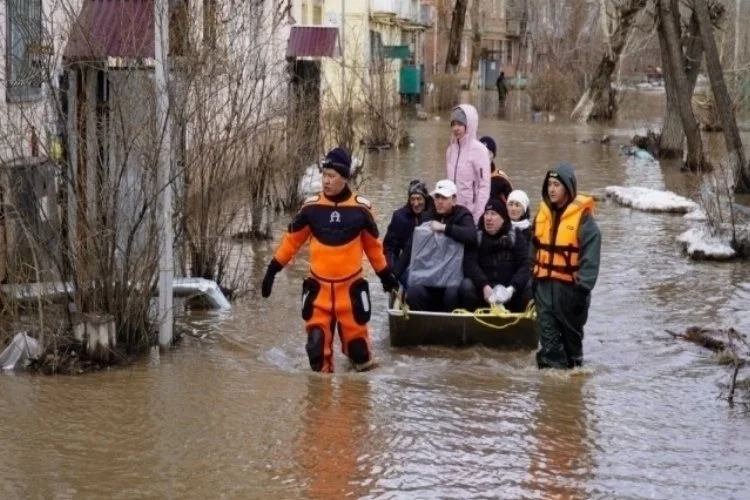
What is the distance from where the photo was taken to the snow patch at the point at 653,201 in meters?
19.2

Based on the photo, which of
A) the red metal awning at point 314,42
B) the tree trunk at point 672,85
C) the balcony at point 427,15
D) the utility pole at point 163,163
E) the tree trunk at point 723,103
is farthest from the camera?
the balcony at point 427,15

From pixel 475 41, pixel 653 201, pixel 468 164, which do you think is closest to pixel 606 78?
pixel 475 41

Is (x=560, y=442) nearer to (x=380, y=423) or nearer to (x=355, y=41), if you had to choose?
(x=380, y=423)

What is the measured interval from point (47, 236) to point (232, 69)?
2959 millimetres

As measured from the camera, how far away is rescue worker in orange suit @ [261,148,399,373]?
834cm

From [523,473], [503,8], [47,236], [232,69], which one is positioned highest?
[503,8]

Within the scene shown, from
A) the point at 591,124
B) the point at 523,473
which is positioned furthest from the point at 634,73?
the point at 523,473

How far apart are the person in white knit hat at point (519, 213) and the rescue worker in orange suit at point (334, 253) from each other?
67.7 inches

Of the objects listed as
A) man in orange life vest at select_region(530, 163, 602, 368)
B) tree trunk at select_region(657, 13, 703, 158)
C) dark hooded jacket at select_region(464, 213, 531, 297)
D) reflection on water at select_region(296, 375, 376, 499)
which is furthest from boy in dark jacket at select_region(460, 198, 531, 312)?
tree trunk at select_region(657, 13, 703, 158)

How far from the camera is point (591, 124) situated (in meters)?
44.1

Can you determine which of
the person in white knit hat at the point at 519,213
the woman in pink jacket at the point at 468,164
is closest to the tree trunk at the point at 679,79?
the woman in pink jacket at the point at 468,164

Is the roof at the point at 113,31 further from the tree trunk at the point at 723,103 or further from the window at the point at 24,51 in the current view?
the tree trunk at the point at 723,103

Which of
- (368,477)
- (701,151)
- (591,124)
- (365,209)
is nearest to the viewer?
(368,477)

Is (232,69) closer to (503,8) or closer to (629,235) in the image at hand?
(629,235)
